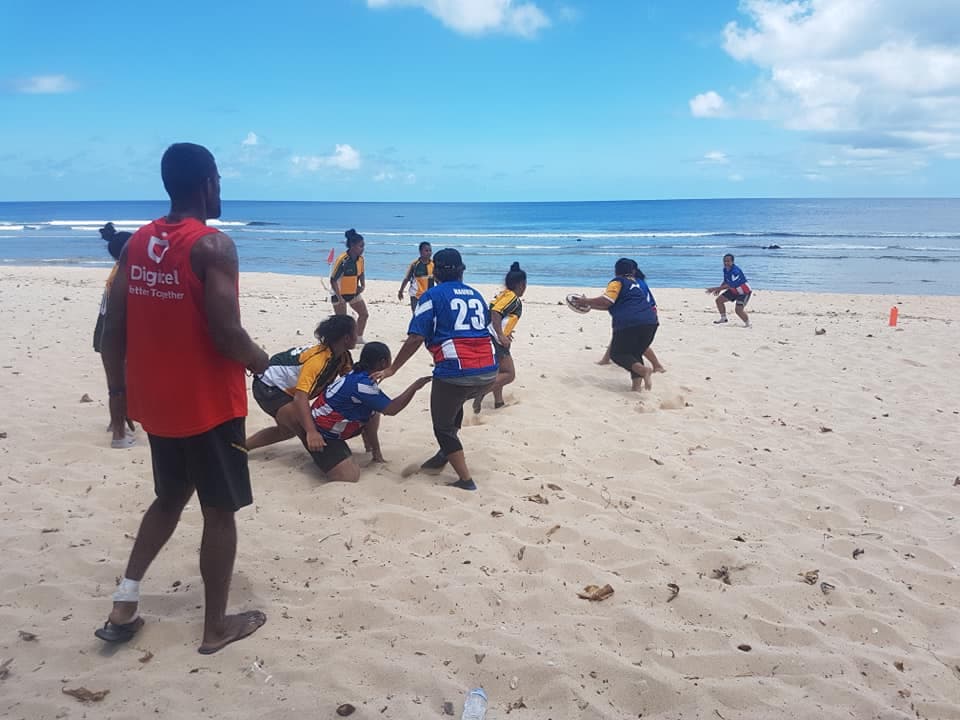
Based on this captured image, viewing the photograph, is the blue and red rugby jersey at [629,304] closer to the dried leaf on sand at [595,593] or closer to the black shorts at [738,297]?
the dried leaf on sand at [595,593]

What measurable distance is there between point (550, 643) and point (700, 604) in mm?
850

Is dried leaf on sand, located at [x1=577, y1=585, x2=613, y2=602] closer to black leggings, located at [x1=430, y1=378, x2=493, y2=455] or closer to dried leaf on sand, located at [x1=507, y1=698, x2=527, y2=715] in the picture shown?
dried leaf on sand, located at [x1=507, y1=698, x2=527, y2=715]

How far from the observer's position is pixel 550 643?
321 centimetres

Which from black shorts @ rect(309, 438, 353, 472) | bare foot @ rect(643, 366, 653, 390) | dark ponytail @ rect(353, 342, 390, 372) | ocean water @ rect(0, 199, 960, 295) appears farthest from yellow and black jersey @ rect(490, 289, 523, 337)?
ocean water @ rect(0, 199, 960, 295)

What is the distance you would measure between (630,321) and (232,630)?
5608mm

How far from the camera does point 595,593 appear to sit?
11.9 feet

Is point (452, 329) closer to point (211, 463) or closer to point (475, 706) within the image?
point (211, 463)

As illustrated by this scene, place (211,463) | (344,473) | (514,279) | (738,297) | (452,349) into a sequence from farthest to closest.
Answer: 1. (738,297)
2. (514,279)
3. (344,473)
4. (452,349)
5. (211,463)

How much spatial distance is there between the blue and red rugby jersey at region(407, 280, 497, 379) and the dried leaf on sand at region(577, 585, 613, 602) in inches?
70.6

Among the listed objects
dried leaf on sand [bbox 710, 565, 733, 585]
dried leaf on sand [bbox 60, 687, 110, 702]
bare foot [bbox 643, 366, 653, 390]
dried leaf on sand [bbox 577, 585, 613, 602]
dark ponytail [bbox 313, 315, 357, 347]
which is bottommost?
dried leaf on sand [bbox 60, 687, 110, 702]

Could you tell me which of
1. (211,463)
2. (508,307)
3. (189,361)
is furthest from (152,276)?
(508,307)

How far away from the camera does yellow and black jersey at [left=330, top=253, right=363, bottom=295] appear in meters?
10.5

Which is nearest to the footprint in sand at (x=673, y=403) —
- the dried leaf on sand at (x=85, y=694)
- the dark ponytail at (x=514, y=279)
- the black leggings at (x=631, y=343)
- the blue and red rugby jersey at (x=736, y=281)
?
the black leggings at (x=631, y=343)

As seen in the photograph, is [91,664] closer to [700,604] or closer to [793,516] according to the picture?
[700,604]
